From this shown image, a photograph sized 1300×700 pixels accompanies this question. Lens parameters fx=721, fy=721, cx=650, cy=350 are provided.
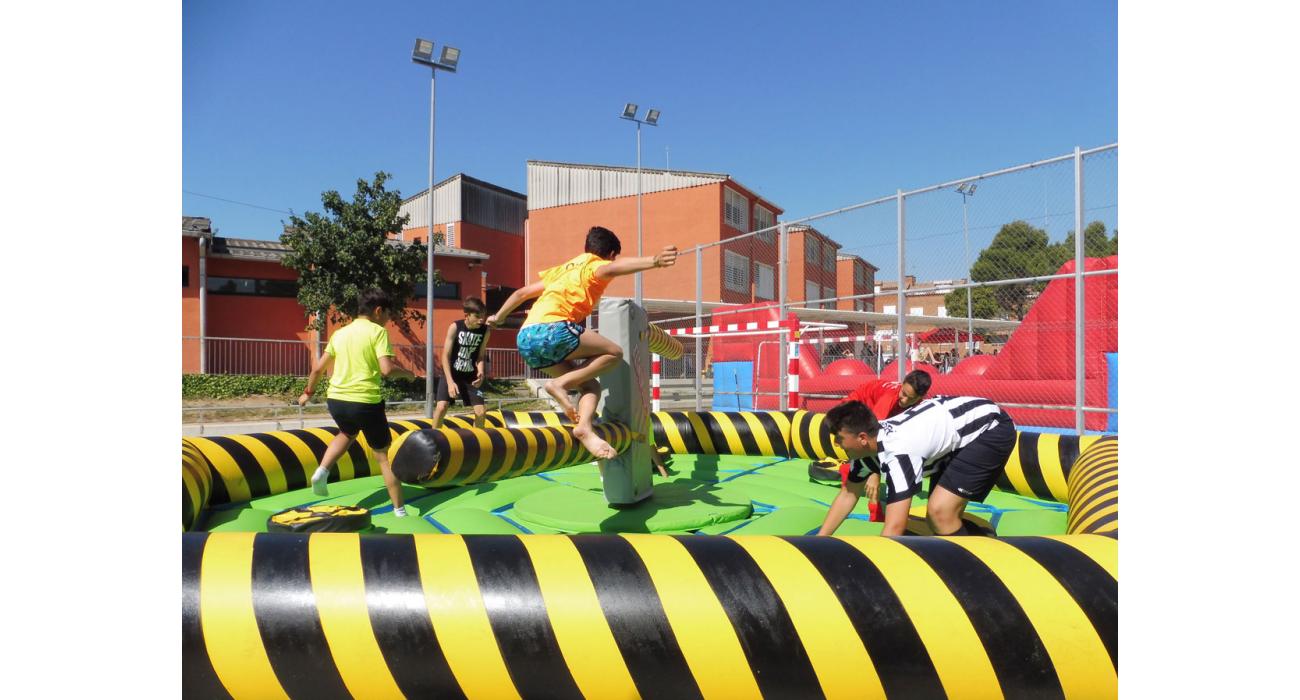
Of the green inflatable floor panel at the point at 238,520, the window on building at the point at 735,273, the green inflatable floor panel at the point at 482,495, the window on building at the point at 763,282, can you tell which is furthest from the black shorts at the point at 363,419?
the window on building at the point at 763,282

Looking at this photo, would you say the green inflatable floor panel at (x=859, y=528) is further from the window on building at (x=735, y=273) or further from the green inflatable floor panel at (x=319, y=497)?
the window on building at (x=735, y=273)

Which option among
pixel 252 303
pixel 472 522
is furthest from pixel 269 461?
pixel 252 303

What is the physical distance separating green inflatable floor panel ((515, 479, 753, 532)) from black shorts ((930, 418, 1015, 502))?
1.26 m

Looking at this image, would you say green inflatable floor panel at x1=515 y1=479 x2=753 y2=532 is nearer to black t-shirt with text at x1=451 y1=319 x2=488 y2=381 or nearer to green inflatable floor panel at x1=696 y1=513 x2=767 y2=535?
green inflatable floor panel at x1=696 y1=513 x2=767 y2=535

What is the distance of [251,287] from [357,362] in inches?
770

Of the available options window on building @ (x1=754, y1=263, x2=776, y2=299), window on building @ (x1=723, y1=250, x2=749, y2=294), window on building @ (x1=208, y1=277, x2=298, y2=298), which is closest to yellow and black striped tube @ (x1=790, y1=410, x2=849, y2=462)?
window on building @ (x1=208, y1=277, x2=298, y2=298)

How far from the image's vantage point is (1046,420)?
865 centimetres

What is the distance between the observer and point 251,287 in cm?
2136

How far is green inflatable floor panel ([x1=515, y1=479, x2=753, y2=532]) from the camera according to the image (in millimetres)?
4277

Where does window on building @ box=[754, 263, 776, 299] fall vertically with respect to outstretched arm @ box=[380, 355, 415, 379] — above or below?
above

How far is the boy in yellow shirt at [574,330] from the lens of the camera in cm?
400

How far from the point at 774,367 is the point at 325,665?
35.3ft

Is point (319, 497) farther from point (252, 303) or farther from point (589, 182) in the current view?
point (589, 182)

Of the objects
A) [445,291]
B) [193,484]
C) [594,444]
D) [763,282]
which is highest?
[763,282]
